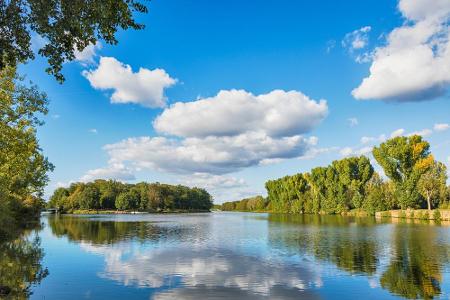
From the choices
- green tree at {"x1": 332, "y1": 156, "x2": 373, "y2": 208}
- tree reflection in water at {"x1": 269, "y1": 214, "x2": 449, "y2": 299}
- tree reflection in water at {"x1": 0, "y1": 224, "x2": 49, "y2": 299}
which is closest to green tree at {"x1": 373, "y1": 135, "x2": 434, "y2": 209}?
green tree at {"x1": 332, "y1": 156, "x2": 373, "y2": 208}

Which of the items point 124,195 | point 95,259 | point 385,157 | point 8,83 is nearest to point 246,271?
point 95,259

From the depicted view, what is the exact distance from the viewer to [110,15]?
14.3 meters

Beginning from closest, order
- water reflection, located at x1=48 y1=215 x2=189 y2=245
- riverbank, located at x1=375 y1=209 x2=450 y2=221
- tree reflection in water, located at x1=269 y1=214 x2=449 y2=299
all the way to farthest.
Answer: tree reflection in water, located at x1=269 y1=214 x2=449 y2=299, water reflection, located at x1=48 y1=215 x2=189 y2=245, riverbank, located at x1=375 y1=209 x2=450 y2=221

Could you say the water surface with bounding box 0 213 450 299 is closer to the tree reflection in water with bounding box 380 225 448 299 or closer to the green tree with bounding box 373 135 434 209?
the tree reflection in water with bounding box 380 225 448 299

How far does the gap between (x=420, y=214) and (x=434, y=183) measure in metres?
14.7

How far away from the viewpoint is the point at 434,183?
9438cm

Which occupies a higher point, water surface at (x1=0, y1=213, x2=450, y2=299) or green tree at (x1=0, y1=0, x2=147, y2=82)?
green tree at (x1=0, y1=0, x2=147, y2=82)

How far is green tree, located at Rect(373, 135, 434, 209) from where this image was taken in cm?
8994

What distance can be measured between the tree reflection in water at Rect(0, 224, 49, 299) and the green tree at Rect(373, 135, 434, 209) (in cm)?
8306

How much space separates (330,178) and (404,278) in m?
112

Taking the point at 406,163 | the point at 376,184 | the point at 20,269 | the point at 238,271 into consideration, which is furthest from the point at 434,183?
the point at 20,269

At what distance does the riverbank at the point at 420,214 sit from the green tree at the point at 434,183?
4.94 meters

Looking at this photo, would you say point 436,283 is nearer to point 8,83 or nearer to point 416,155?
point 8,83

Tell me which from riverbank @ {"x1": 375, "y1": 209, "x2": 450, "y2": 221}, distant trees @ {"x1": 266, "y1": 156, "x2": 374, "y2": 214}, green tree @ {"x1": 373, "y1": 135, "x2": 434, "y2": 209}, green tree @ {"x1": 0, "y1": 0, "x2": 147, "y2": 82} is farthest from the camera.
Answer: distant trees @ {"x1": 266, "y1": 156, "x2": 374, "y2": 214}
